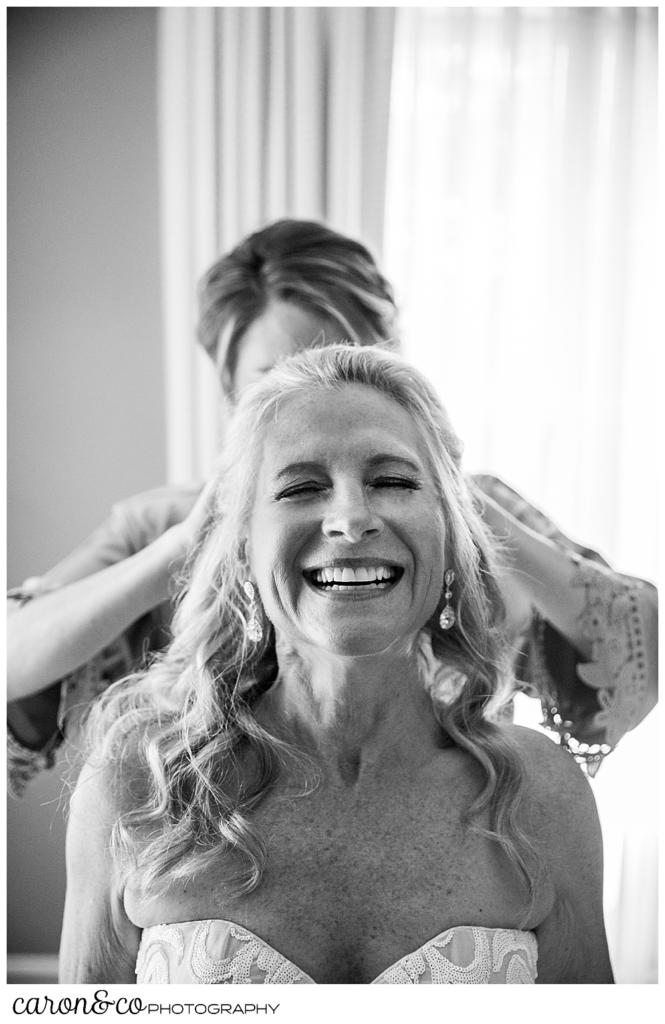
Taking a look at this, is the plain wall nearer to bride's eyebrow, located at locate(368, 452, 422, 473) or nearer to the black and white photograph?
the black and white photograph

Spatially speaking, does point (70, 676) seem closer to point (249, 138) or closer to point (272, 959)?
point (272, 959)

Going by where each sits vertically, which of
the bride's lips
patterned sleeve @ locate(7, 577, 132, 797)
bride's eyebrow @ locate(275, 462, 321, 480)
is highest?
bride's eyebrow @ locate(275, 462, 321, 480)

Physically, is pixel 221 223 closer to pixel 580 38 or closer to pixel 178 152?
pixel 178 152

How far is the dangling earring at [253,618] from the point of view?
1.45m

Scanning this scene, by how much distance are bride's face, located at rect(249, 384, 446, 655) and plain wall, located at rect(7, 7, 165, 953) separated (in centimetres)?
48

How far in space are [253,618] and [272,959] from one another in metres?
0.51

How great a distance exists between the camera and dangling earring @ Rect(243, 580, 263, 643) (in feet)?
4.75

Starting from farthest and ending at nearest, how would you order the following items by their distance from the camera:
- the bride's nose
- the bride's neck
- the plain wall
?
1. the plain wall
2. the bride's neck
3. the bride's nose

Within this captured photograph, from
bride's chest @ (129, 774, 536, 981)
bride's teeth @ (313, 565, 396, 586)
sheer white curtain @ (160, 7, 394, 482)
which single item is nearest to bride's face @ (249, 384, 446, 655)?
bride's teeth @ (313, 565, 396, 586)

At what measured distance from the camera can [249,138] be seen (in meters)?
1.71

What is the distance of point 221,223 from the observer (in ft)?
5.73

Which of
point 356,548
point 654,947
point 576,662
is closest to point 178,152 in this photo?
point 356,548

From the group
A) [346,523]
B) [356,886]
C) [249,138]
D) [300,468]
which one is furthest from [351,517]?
[249,138]

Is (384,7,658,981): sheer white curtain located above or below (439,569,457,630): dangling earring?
above
